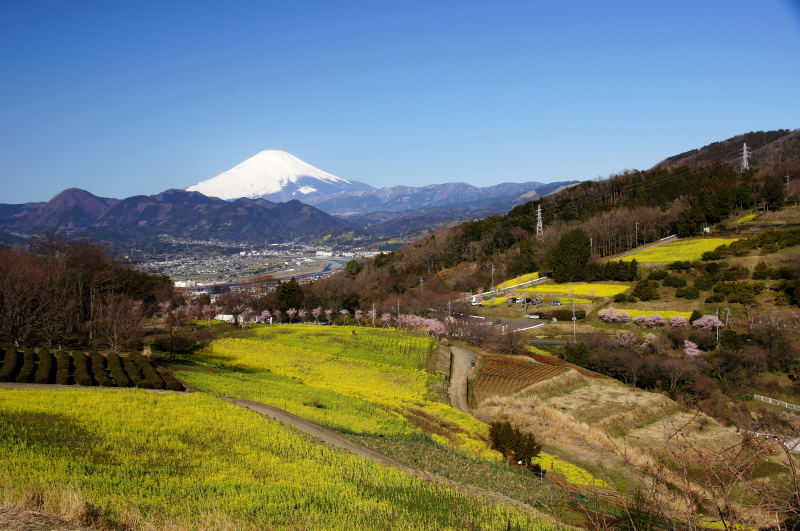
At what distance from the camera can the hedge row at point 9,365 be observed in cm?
2117

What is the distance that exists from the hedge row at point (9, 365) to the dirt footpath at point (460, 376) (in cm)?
2280

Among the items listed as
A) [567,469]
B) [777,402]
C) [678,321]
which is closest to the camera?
[567,469]

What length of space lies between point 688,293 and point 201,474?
51754mm

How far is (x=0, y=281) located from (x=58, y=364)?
56.3ft

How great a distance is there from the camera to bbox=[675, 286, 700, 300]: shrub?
50.5m

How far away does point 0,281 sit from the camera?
116 ft

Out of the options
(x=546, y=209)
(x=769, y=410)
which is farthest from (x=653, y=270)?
(x=546, y=209)

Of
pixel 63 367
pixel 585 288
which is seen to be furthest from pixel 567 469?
pixel 585 288


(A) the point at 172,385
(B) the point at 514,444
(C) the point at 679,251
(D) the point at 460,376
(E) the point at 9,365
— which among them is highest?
(C) the point at 679,251

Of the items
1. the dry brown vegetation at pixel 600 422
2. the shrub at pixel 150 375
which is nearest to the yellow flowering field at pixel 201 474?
the shrub at pixel 150 375

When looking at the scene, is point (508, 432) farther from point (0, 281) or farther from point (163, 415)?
point (0, 281)

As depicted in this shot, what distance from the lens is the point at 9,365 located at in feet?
72.5

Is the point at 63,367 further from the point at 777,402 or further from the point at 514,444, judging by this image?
the point at 777,402

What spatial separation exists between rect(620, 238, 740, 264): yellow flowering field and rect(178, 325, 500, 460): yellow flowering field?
A: 33.5 meters
